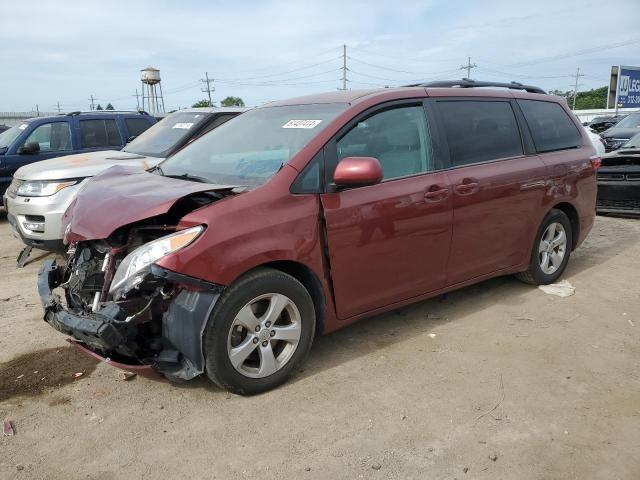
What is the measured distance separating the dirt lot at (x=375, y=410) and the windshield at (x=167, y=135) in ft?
10.2

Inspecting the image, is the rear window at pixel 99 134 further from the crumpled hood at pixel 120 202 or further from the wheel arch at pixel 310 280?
the wheel arch at pixel 310 280

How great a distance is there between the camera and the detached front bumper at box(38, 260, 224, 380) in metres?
2.82

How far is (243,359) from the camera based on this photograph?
10.2 feet

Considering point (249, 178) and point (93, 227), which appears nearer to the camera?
point (93, 227)

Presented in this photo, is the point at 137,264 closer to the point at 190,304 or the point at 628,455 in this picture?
the point at 190,304

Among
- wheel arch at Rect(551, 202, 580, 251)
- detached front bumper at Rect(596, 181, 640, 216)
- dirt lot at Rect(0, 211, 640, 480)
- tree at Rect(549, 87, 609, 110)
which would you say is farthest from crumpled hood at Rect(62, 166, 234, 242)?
tree at Rect(549, 87, 609, 110)

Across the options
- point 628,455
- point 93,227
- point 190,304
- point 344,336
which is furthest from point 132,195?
point 628,455

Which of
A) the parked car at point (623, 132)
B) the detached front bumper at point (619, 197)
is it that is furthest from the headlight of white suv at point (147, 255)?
the parked car at point (623, 132)

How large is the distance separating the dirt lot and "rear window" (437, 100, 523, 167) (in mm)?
1362

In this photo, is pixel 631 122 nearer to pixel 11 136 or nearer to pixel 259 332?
pixel 11 136

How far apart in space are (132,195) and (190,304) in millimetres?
879

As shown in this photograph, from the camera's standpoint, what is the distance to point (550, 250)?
513 centimetres

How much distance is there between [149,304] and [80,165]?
4112mm

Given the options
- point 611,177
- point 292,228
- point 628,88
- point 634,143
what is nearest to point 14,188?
point 292,228
